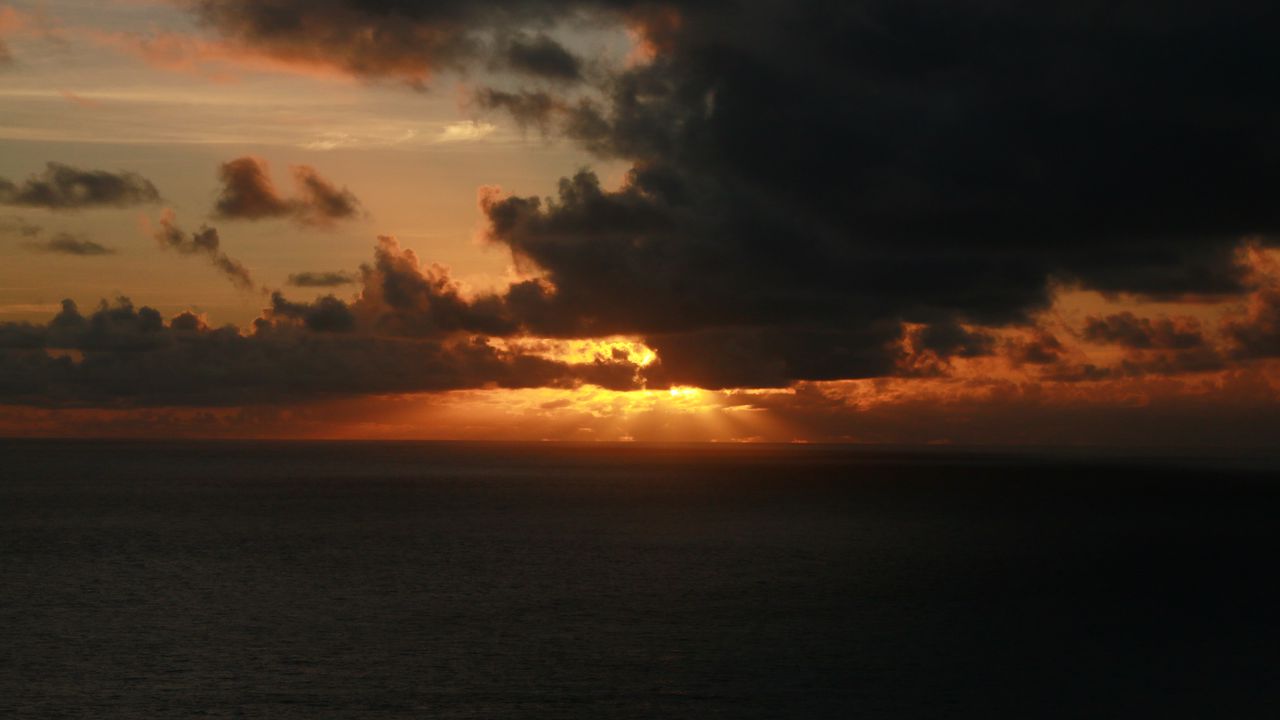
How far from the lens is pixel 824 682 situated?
50.2 m

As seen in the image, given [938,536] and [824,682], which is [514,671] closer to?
[824,682]

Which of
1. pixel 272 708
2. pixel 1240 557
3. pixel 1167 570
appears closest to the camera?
pixel 272 708

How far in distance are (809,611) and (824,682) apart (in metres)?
17.9

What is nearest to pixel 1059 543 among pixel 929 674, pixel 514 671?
pixel 929 674

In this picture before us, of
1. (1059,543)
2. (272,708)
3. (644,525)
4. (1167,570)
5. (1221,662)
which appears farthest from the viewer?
(644,525)

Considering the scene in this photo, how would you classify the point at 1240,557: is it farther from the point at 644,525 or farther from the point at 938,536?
the point at 644,525

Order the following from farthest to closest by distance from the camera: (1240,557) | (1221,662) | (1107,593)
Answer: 1. (1240,557)
2. (1107,593)
3. (1221,662)

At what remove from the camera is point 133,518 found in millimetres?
138750

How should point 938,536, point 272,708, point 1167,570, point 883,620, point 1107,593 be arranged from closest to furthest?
point 272,708
point 883,620
point 1107,593
point 1167,570
point 938,536

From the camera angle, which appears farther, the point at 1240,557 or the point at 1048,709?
the point at 1240,557

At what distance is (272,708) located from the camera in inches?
1778

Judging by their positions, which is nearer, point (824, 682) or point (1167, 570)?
point (824, 682)

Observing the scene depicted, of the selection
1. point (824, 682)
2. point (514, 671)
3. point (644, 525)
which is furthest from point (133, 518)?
point (824, 682)

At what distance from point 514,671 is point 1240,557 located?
73.0m
